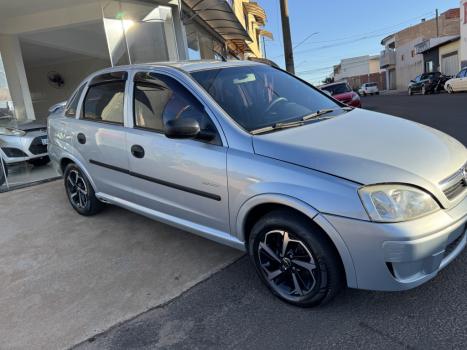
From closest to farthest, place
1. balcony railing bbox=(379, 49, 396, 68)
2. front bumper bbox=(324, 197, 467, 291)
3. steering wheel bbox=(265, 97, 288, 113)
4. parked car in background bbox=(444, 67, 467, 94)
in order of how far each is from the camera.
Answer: front bumper bbox=(324, 197, 467, 291)
steering wheel bbox=(265, 97, 288, 113)
parked car in background bbox=(444, 67, 467, 94)
balcony railing bbox=(379, 49, 396, 68)

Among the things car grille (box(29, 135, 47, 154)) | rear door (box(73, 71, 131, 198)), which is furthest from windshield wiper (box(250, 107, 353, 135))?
car grille (box(29, 135, 47, 154))

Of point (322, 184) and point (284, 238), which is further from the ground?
point (322, 184)

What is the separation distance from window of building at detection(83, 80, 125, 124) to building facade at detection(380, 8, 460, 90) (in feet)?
141

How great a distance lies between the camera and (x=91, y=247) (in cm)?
425

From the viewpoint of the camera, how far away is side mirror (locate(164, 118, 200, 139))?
9.96 feet

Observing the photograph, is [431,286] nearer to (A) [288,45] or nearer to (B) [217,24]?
(A) [288,45]

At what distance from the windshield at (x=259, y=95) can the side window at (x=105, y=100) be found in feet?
3.21

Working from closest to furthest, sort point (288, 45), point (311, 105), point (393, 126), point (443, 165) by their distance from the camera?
point (443, 165), point (393, 126), point (311, 105), point (288, 45)

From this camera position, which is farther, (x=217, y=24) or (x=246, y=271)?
(x=217, y=24)

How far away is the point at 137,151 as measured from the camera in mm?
3674

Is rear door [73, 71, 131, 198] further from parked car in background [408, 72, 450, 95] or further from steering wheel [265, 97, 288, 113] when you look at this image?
parked car in background [408, 72, 450, 95]

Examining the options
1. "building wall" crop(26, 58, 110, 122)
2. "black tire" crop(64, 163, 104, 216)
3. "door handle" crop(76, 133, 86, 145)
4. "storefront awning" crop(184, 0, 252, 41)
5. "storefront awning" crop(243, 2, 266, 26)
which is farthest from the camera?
"storefront awning" crop(243, 2, 266, 26)

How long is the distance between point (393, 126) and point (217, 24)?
12.6m


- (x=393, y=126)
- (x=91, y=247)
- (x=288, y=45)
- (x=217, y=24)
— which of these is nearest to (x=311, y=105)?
(x=393, y=126)
